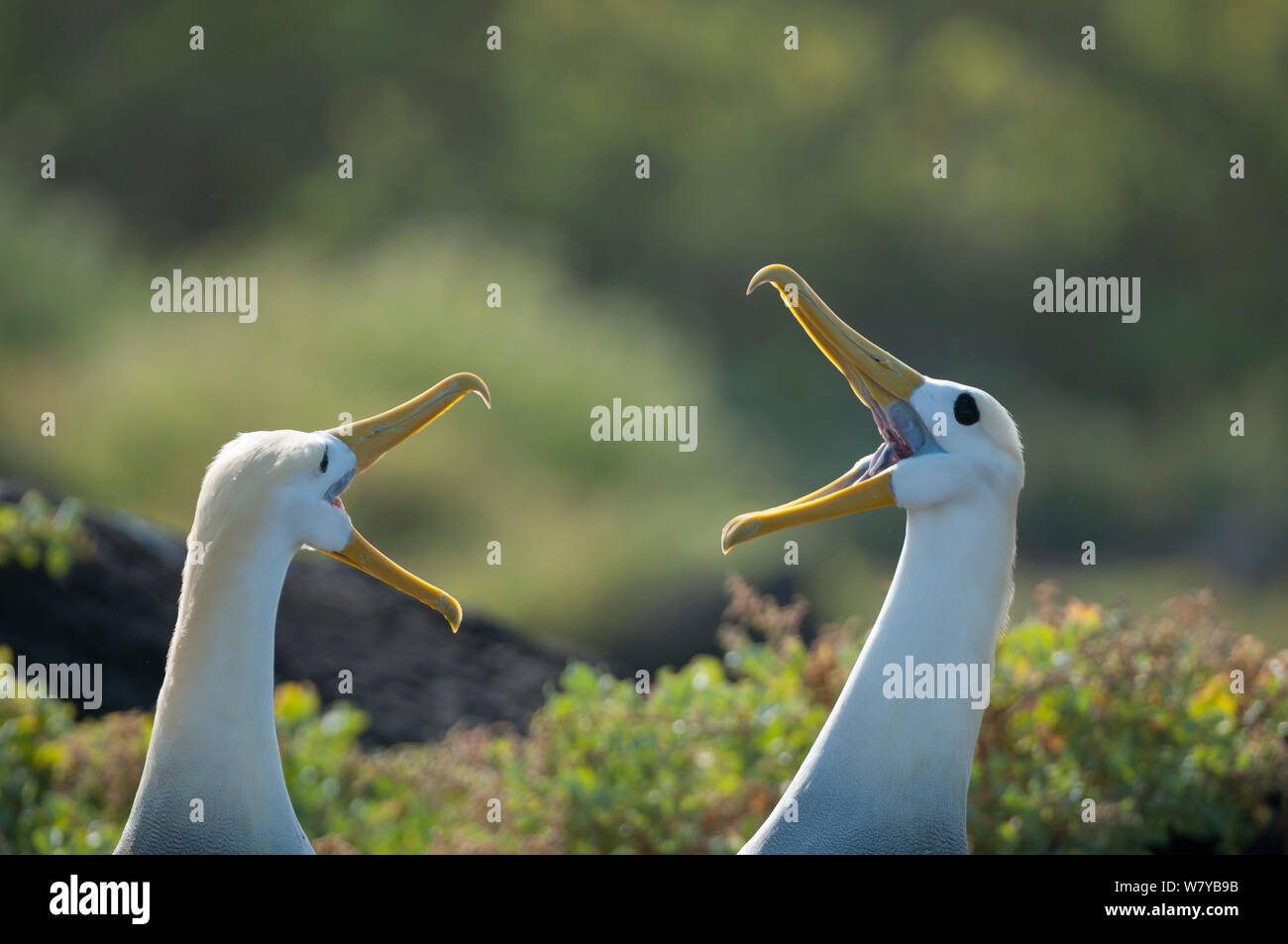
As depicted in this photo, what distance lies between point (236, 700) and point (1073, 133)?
4918 millimetres

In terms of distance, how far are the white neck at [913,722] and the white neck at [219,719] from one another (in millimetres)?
1027

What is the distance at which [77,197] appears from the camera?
5992 millimetres

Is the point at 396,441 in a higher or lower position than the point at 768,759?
higher

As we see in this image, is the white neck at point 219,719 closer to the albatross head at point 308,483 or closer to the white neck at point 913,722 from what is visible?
the albatross head at point 308,483

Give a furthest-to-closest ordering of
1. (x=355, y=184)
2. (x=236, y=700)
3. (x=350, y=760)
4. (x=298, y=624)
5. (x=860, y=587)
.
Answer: (x=355, y=184)
(x=860, y=587)
(x=298, y=624)
(x=350, y=760)
(x=236, y=700)

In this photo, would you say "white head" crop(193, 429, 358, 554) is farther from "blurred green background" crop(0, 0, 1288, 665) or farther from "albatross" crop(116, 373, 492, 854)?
"blurred green background" crop(0, 0, 1288, 665)

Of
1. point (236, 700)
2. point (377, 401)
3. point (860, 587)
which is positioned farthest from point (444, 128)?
point (236, 700)

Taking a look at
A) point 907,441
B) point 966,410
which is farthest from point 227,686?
point 966,410

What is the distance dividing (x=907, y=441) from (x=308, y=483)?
1.23 metres

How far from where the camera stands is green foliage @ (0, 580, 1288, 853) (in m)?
3.74

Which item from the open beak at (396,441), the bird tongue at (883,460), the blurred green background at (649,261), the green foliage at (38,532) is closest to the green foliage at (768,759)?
the green foliage at (38,532)

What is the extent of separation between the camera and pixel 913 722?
8.49 feet

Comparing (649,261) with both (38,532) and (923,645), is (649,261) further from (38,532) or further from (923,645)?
(923,645)

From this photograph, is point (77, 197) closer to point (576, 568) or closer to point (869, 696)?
point (576, 568)
